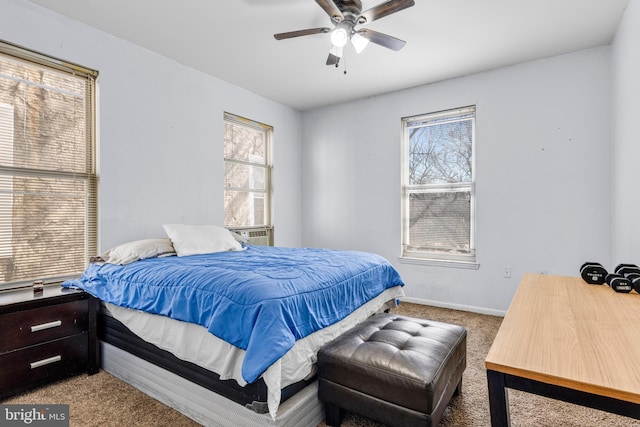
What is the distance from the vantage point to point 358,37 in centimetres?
242

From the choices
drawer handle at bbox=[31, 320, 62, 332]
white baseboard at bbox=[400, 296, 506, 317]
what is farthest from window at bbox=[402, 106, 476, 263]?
drawer handle at bbox=[31, 320, 62, 332]

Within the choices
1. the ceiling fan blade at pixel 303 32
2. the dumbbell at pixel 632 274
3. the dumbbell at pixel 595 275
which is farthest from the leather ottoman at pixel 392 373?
the ceiling fan blade at pixel 303 32

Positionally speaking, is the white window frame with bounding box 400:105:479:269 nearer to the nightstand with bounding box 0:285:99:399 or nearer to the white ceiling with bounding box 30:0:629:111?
the white ceiling with bounding box 30:0:629:111

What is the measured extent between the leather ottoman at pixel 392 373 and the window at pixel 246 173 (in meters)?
2.71

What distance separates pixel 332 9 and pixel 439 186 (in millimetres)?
2544

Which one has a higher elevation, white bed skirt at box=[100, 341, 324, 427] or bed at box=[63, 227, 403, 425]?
bed at box=[63, 227, 403, 425]

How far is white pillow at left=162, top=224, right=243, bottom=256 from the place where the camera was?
2.86 meters

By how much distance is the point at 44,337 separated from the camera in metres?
2.13

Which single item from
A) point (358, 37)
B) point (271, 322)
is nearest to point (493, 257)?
point (358, 37)

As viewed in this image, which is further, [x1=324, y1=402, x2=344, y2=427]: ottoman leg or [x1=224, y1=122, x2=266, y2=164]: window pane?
[x1=224, y1=122, x2=266, y2=164]: window pane

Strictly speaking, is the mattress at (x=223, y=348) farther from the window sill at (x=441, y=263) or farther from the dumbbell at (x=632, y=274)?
the window sill at (x=441, y=263)

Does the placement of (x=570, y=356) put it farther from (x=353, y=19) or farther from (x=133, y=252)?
(x=133, y=252)

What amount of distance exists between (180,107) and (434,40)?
260cm

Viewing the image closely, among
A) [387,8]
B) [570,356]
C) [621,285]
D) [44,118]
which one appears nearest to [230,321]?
[570,356]
